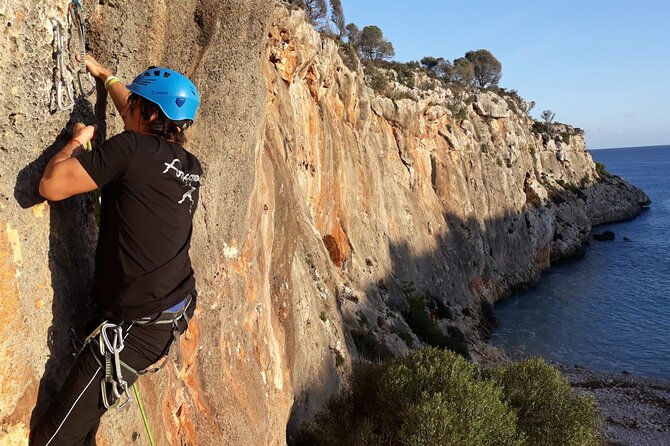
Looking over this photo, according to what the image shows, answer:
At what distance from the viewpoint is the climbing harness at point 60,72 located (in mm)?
3785

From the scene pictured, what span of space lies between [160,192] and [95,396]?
1581 mm

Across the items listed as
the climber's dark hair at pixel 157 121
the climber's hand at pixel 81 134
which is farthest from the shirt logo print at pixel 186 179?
the climber's hand at pixel 81 134

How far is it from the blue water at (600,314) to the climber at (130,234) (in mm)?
35010

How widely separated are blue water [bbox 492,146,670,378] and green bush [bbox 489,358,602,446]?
60.6 ft

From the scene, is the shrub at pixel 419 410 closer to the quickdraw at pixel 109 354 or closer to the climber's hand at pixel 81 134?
the quickdraw at pixel 109 354

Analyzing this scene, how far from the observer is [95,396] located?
3.61 m

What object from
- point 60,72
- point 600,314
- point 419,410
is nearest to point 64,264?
point 60,72

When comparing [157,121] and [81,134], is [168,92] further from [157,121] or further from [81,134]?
[81,134]

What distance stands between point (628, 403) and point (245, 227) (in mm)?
29303

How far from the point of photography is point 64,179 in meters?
3.31

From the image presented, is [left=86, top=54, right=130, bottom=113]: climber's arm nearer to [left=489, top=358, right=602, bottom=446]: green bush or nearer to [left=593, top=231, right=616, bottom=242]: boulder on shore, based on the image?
[left=489, top=358, right=602, bottom=446]: green bush

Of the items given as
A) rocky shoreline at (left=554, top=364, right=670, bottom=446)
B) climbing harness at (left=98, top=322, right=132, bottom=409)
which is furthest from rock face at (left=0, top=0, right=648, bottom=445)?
rocky shoreline at (left=554, top=364, right=670, bottom=446)

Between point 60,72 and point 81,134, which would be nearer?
point 81,134

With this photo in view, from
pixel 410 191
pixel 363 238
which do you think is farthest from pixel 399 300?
pixel 410 191
